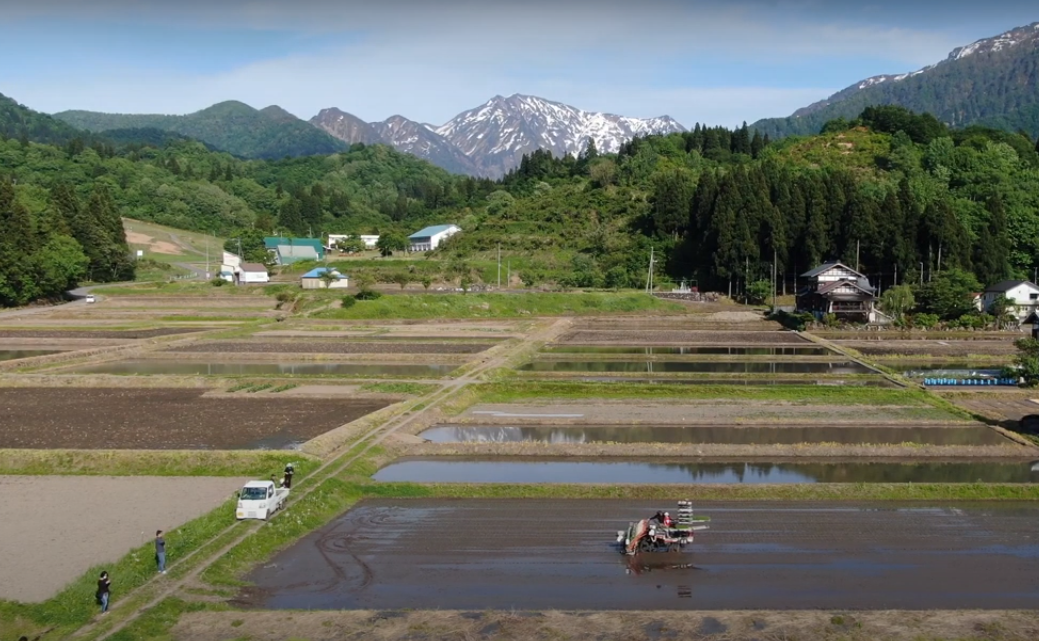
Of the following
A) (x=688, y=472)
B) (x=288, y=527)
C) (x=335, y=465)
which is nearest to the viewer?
(x=288, y=527)

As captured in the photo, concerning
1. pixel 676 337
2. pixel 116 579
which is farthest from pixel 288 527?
pixel 676 337

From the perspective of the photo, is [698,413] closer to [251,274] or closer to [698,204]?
[698,204]

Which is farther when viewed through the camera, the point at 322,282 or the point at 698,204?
the point at 698,204

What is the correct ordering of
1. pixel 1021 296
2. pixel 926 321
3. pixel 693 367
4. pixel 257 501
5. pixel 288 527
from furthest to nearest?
pixel 1021 296 → pixel 926 321 → pixel 693 367 → pixel 257 501 → pixel 288 527

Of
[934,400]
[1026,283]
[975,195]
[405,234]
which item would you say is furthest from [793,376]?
[405,234]

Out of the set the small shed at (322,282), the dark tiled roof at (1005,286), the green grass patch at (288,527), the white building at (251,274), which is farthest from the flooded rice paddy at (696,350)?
the white building at (251,274)

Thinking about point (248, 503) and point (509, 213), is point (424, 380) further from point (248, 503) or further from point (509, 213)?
point (509, 213)

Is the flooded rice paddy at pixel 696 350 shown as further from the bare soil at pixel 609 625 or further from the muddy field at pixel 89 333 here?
the bare soil at pixel 609 625
